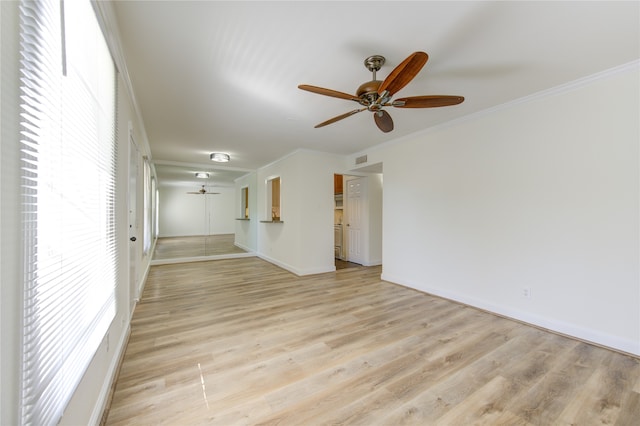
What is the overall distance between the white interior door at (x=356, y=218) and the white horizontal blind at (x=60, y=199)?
4.88 meters

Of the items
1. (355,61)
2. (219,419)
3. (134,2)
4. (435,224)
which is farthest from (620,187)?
(134,2)

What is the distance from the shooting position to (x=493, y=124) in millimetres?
3109

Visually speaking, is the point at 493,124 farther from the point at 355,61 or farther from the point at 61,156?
the point at 61,156

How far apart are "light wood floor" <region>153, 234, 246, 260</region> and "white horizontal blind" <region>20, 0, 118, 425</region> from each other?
17.2 feet

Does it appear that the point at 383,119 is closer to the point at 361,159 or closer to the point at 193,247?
the point at 361,159

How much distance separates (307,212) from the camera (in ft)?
16.4

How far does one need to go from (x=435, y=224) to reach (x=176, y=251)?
20.1 feet

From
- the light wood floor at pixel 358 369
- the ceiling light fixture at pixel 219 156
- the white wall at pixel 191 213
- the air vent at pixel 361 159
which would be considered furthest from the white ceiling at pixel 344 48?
the white wall at pixel 191 213

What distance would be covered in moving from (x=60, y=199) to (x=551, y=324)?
4012 mm

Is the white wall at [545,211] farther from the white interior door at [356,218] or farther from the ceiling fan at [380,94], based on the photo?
the white interior door at [356,218]

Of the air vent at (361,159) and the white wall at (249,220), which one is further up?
the air vent at (361,159)

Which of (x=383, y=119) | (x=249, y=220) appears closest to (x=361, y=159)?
(x=383, y=119)

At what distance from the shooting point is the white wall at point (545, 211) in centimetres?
225

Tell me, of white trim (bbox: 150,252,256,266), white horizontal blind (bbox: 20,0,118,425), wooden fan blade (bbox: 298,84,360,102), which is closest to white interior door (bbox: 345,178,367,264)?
white trim (bbox: 150,252,256,266)
